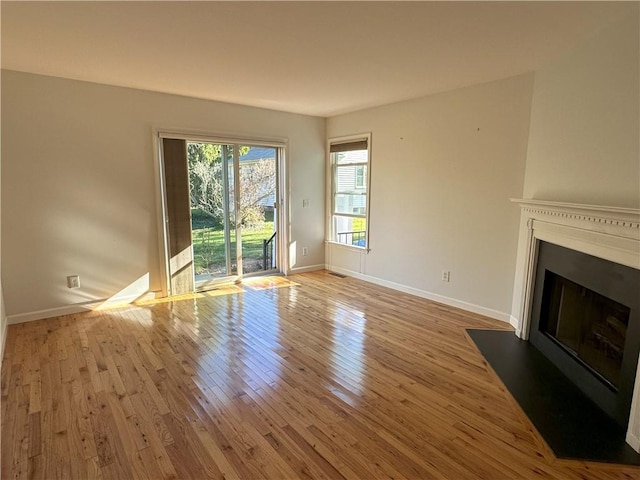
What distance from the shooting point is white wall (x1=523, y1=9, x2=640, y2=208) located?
2129mm

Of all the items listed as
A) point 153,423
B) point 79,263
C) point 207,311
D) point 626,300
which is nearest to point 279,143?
point 207,311

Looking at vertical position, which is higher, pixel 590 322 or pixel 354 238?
pixel 354 238

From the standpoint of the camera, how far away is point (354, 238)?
544cm

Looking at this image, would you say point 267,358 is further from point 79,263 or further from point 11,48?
point 11,48

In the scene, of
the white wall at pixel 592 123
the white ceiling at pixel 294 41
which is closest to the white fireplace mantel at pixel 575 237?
the white wall at pixel 592 123

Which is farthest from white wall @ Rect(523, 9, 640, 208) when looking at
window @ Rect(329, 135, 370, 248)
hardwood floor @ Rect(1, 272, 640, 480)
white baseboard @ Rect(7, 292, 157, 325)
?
white baseboard @ Rect(7, 292, 157, 325)

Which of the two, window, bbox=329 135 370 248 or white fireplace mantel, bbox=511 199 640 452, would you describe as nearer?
white fireplace mantel, bbox=511 199 640 452

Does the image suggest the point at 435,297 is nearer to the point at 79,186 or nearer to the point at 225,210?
the point at 225,210

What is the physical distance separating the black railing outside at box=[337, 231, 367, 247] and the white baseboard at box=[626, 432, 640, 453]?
3.55 m

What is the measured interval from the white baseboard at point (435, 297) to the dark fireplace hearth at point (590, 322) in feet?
1.90

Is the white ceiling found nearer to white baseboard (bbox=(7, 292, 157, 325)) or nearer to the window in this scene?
the window

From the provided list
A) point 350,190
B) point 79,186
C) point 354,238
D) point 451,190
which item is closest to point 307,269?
point 354,238

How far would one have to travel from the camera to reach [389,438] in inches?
77.9

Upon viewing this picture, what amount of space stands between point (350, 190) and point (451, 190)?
1.73 m
